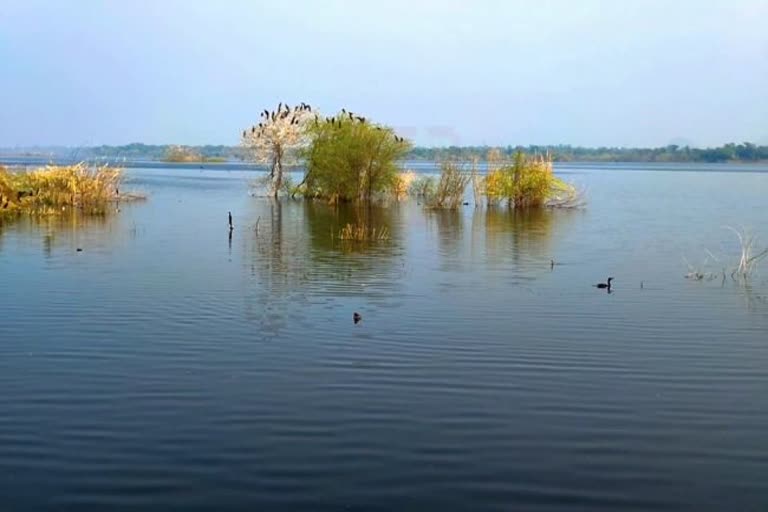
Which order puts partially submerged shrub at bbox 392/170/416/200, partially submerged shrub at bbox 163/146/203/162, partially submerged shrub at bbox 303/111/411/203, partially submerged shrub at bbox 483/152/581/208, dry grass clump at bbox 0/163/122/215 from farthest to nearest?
1. partially submerged shrub at bbox 163/146/203/162
2. partially submerged shrub at bbox 392/170/416/200
3. partially submerged shrub at bbox 303/111/411/203
4. partially submerged shrub at bbox 483/152/581/208
5. dry grass clump at bbox 0/163/122/215

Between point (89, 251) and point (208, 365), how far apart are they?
13.6 meters

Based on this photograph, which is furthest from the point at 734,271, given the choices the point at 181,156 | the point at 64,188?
the point at 181,156

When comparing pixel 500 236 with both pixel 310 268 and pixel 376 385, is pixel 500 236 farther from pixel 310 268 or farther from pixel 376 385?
pixel 376 385

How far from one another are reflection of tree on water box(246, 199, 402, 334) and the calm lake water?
13 centimetres

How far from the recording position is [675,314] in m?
15.1

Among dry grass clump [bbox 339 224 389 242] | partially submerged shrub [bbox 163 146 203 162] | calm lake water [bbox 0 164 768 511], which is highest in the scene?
partially submerged shrub [bbox 163 146 203 162]

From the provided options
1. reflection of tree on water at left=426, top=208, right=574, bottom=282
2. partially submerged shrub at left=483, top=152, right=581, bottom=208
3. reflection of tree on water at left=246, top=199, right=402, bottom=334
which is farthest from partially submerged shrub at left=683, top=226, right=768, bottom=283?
partially submerged shrub at left=483, top=152, right=581, bottom=208

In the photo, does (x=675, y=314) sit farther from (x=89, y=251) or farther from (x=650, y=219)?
(x=650, y=219)

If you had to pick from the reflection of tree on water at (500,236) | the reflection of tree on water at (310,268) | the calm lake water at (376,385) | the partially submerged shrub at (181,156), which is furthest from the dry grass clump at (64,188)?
the partially submerged shrub at (181,156)

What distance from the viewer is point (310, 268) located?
20.6m

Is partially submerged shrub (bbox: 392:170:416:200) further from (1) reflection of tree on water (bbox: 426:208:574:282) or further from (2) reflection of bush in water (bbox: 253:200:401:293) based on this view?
(2) reflection of bush in water (bbox: 253:200:401:293)

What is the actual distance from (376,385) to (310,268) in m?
10.6

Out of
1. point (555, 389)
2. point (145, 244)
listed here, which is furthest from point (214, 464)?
point (145, 244)

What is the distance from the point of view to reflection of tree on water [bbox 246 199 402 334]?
15617mm
